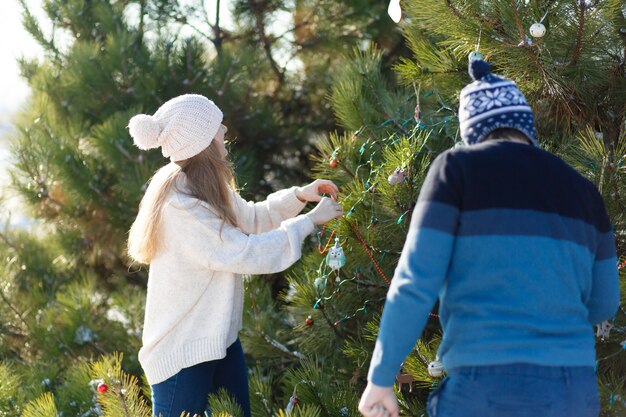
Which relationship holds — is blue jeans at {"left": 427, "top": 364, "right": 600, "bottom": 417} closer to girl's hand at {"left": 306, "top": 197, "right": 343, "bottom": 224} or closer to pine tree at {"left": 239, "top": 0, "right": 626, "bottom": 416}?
pine tree at {"left": 239, "top": 0, "right": 626, "bottom": 416}

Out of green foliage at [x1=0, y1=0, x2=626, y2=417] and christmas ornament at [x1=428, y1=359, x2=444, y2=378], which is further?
green foliage at [x1=0, y1=0, x2=626, y2=417]

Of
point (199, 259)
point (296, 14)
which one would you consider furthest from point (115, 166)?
point (199, 259)

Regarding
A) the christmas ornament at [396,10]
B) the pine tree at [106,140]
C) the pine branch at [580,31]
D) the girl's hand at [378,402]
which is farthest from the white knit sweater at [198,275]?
the pine tree at [106,140]

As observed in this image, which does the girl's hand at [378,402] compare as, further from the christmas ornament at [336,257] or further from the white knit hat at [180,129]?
the white knit hat at [180,129]

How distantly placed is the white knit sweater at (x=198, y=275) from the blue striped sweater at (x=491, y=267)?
2.21 ft

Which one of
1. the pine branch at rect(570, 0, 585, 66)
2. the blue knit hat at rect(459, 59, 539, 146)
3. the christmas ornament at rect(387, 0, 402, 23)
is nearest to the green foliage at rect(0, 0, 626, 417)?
the pine branch at rect(570, 0, 585, 66)

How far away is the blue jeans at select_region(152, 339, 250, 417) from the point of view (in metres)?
1.97

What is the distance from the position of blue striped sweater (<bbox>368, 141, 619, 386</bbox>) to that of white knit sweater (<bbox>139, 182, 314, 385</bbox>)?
674mm

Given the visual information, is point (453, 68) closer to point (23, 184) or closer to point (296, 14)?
point (296, 14)

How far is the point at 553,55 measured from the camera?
6.75ft

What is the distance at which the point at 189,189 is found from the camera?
196 cm

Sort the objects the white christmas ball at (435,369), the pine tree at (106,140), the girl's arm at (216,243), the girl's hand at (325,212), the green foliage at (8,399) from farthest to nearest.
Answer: the pine tree at (106,140) → the green foliage at (8,399) → the girl's hand at (325,212) → the girl's arm at (216,243) → the white christmas ball at (435,369)

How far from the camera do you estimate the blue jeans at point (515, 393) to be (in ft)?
4.12

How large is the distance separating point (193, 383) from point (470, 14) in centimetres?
115
